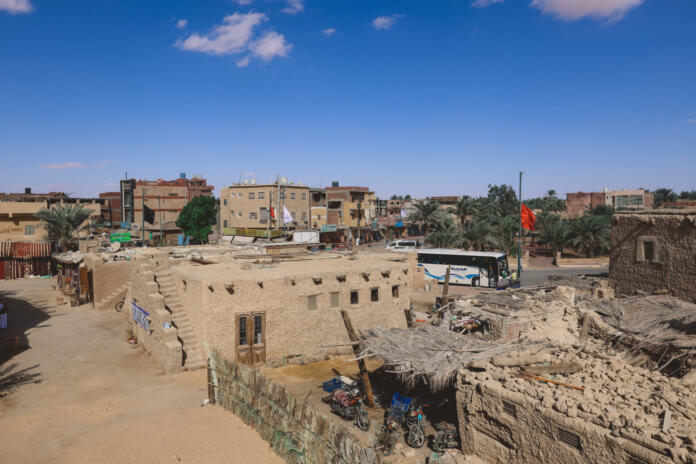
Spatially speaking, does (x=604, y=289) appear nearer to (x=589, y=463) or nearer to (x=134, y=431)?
(x=589, y=463)

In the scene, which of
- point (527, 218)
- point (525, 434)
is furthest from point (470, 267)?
point (525, 434)

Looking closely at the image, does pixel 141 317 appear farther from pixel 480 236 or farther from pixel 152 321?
pixel 480 236

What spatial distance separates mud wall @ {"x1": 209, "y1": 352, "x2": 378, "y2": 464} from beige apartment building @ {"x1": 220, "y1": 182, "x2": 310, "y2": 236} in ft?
157

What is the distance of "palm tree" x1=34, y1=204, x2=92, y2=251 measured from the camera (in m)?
42.5

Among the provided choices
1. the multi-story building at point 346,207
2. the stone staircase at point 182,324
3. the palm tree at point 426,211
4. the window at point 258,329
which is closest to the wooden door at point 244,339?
the window at point 258,329

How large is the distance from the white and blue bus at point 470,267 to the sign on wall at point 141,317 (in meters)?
21.9

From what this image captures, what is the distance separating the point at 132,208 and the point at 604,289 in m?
68.3

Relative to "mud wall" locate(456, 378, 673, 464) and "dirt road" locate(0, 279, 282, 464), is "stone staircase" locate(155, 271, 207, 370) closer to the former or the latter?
"dirt road" locate(0, 279, 282, 464)

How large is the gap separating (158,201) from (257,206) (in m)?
23.3

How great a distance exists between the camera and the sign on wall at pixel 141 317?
60.0 ft

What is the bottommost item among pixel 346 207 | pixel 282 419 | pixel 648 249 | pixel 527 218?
pixel 282 419

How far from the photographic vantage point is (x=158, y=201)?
7581 cm

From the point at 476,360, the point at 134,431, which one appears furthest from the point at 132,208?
the point at 476,360

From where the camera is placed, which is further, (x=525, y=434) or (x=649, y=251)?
(x=649, y=251)
